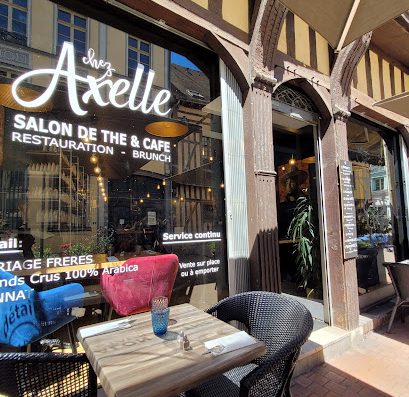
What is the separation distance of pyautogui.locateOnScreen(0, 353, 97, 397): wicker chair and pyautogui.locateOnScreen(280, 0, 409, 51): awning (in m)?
2.90

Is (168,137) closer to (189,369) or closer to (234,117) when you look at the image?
(234,117)

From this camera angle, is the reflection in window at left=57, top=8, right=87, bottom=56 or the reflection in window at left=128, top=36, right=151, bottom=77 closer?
the reflection in window at left=57, top=8, right=87, bottom=56

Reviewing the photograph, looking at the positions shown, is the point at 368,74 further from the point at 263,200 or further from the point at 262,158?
the point at 263,200

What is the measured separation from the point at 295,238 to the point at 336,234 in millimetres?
970

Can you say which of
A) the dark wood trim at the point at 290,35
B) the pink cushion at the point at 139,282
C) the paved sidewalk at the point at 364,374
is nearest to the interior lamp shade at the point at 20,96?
the pink cushion at the point at 139,282

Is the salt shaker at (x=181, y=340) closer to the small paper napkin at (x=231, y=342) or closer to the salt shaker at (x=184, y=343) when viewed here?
the salt shaker at (x=184, y=343)

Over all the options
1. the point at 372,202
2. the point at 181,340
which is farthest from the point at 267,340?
the point at 372,202

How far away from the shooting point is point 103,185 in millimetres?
2410

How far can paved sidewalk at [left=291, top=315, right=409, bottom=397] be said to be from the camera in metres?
2.60

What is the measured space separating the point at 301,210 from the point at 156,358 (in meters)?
3.85

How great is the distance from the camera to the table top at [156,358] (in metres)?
1.21

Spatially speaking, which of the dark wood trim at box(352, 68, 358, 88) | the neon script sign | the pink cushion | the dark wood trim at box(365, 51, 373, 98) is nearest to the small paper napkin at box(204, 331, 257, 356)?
the pink cushion

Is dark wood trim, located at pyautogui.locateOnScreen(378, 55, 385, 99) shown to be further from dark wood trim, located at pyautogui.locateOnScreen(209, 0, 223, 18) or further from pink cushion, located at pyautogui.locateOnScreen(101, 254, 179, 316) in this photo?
pink cushion, located at pyautogui.locateOnScreen(101, 254, 179, 316)

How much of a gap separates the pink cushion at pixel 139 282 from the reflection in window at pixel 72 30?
185 centimetres
